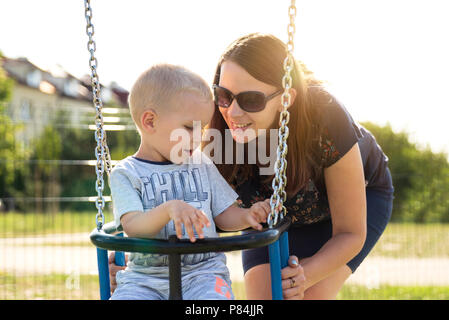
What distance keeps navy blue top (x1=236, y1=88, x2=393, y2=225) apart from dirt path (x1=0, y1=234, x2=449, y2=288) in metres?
3.79

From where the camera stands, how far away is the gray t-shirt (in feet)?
5.26

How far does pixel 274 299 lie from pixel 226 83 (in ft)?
2.51

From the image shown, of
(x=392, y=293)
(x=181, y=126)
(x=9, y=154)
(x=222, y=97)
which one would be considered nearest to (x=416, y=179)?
(x=392, y=293)

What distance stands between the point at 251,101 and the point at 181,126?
0.36 metres

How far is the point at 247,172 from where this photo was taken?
2.14 m

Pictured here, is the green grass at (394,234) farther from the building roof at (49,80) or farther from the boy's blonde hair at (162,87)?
the building roof at (49,80)

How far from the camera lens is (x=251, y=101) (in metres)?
1.87

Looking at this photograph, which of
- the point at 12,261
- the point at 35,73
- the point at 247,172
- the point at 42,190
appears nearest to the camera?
the point at 247,172

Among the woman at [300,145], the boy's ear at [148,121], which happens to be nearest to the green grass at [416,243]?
the woman at [300,145]

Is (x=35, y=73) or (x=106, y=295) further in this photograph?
(x=35, y=73)

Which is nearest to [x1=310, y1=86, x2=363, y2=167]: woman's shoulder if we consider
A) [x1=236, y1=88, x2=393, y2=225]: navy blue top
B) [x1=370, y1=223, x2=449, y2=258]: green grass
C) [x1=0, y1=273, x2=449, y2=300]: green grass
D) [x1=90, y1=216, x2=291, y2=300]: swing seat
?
[x1=236, y1=88, x2=393, y2=225]: navy blue top
